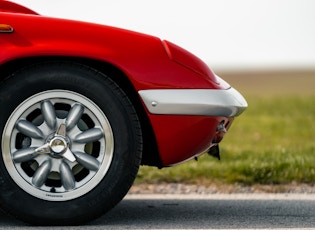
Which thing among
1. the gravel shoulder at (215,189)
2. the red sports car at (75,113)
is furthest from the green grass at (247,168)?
the red sports car at (75,113)

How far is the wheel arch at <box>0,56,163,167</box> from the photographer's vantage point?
13.2ft

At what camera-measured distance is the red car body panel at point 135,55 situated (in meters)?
3.90

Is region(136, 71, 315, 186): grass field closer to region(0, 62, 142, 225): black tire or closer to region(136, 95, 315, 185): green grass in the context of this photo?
region(136, 95, 315, 185): green grass

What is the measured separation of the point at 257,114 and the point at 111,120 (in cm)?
1398

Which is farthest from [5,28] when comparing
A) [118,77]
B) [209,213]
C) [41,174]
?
[209,213]

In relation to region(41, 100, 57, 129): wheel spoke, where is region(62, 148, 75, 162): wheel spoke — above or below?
below

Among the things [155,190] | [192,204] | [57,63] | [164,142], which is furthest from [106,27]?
[155,190]

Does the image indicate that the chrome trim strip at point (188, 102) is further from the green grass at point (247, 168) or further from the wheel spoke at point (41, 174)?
the green grass at point (247, 168)

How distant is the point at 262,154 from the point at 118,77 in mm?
3660

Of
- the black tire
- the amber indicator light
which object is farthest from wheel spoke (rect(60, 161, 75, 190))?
the amber indicator light

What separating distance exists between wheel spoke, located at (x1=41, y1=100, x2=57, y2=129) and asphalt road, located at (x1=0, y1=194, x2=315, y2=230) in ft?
1.94

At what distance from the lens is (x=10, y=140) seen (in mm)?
3949

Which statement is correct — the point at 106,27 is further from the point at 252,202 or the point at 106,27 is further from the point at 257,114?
the point at 257,114

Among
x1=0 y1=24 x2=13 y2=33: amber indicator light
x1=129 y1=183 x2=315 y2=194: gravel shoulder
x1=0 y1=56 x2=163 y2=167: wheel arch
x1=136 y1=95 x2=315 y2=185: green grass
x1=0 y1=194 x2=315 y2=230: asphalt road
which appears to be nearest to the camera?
x1=0 y1=24 x2=13 y2=33: amber indicator light
